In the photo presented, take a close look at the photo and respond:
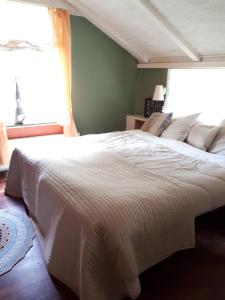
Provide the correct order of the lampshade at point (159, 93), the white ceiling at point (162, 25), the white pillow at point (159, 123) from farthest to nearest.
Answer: the lampshade at point (159, 93) < the white pillow at point (159, 123) < the white ceiling at point (162, 25)

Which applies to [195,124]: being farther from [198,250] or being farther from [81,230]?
[81,230]

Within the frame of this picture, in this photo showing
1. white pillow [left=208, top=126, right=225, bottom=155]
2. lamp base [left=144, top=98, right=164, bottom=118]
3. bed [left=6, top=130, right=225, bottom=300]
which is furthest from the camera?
lamp base [left=144, top=98, right=164, bottom=118]

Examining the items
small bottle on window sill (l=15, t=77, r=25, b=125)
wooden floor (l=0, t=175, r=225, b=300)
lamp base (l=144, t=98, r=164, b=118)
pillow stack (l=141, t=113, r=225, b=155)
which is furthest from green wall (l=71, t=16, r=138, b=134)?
wooden floor (l=0, t=175, r=225, b=300)

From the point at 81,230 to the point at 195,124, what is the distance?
2.33 metres

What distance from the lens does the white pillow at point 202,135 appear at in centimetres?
288

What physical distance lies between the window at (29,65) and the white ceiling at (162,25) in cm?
37

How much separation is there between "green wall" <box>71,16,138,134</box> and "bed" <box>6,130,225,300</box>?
1726 millimetres

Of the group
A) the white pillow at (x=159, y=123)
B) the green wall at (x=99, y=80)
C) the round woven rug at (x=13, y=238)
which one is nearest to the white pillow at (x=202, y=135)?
the white pillow at (x=159, y=123)

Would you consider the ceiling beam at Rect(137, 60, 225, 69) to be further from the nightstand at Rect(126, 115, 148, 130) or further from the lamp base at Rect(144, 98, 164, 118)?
the nightstand at Rect(126, 115, 148, 130)

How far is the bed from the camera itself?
140 cm

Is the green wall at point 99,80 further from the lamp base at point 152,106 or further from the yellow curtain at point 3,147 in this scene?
the yellow curtain at point 3,147

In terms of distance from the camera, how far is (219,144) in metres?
2.79

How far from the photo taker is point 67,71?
3652 mm

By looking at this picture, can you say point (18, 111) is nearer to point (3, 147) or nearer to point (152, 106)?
point (3, 147)
